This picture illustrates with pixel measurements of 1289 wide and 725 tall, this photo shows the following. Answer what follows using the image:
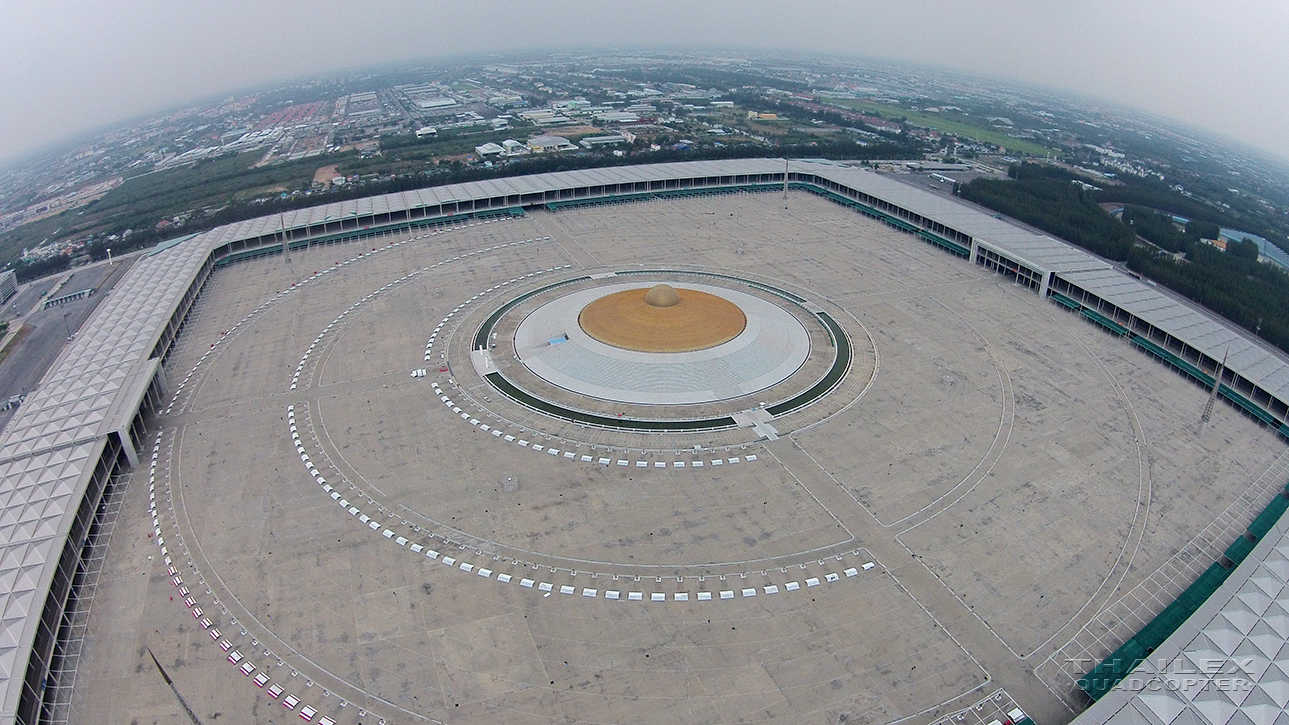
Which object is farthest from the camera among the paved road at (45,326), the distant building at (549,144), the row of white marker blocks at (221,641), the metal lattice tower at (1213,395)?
the distant building at (549,144)

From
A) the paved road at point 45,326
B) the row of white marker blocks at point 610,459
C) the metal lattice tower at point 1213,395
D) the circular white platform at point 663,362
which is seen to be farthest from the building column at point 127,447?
the metal lattice tower at point 1213,395

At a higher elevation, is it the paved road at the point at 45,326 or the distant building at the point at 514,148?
the distant building at the point at 514,148

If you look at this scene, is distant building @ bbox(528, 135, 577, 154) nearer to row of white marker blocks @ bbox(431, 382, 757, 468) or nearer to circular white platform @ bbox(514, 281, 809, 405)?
circular white platform @ bbox(514, 281, 809, 405)

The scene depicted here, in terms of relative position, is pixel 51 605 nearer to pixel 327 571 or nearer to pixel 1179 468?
pixel 327 571

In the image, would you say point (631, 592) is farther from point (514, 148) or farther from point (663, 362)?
point (514, 148)

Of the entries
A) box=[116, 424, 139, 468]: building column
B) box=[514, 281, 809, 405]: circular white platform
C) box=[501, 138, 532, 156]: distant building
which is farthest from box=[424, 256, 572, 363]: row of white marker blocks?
box=[501, 138, 532, 156]: distant building

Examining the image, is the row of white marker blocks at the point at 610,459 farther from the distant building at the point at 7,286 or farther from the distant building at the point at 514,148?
the distant building at the point at 514,148
